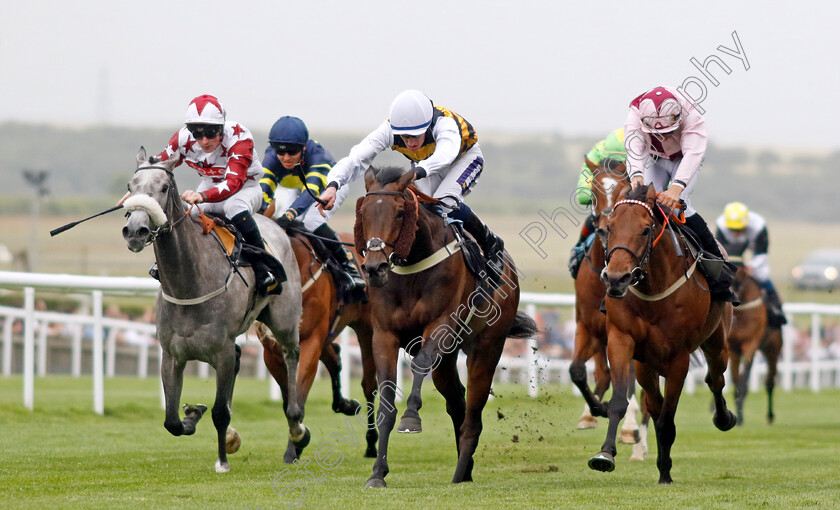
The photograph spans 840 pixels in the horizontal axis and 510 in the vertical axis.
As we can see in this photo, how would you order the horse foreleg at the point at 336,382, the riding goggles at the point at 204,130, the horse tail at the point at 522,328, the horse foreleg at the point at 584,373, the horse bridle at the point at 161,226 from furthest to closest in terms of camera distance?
the horse foreleg at the point at 584,373
the horse foreleg at the point at 336,382
the horse tail at the point at 522,328
the riding goggles at the point at 204,130
the horse bridle at the point at 161,226

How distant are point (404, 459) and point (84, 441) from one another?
2398 mm

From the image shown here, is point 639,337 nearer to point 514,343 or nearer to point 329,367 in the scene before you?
point 329,367

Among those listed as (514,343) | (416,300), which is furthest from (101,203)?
(416,300)

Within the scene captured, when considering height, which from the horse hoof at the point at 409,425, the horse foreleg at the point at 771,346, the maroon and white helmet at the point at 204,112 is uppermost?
the maroon and white helmet at the point at 204,112

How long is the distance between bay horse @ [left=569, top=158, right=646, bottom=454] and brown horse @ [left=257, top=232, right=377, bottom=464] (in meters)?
1.71

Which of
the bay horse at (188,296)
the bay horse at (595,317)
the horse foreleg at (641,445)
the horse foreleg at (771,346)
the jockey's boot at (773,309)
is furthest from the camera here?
the horse foreleg at (771,346)

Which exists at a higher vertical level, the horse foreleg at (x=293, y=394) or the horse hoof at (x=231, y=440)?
the horse foreleg at (x=293, y=394)

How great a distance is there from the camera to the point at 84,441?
873cm

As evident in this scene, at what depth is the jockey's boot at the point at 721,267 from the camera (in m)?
7.30

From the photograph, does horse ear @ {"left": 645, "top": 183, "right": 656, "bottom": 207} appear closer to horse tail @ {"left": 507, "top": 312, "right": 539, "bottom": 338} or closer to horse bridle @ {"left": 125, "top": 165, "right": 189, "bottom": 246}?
horse tail @ {"left": 507, "top": 312, "right": 539, "bottom": 338}

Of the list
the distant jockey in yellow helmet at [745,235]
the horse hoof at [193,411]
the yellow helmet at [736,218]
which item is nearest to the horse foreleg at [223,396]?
the horse hoof at [193,411]

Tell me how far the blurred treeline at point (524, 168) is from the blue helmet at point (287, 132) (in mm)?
41583

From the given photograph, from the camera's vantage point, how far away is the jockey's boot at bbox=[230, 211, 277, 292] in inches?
302

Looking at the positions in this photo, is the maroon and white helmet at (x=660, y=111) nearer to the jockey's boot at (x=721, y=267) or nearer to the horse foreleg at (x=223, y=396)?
the jockey's boot at (x=721, y=267)
